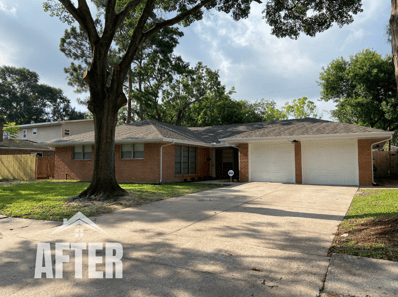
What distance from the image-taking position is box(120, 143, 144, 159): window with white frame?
1537cm

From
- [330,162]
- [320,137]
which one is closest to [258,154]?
[320,137]

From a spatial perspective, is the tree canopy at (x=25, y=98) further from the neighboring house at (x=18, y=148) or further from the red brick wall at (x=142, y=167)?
the red brick wall at (x=142, y=167)

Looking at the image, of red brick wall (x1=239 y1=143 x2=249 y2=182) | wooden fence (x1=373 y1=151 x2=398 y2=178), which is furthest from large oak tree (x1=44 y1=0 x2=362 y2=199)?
wooden fence (x1=373 y1=151 x2=398 y2=178)

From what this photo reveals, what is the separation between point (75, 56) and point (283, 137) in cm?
2351

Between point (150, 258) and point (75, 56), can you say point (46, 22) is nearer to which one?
point (75, 56)

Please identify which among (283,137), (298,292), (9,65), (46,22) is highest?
(9,65)

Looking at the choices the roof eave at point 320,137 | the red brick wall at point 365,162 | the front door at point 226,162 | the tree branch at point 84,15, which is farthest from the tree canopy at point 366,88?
the tree branch at point 84,15

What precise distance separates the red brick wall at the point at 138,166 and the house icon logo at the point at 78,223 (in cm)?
834

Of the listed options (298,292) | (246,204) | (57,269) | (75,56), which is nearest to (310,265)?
(298,292)

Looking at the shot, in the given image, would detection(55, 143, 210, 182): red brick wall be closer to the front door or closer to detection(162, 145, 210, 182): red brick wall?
detection(162, 145, 210, 182): red brick wall

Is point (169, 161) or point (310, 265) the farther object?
point (169, 161)

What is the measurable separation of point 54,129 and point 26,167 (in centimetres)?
1031

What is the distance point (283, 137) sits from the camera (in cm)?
1438

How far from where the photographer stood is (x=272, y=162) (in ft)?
50.5
